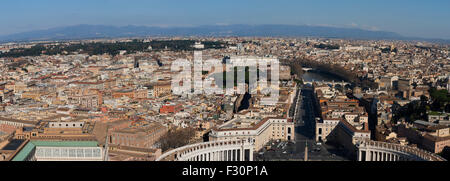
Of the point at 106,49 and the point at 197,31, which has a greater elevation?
the point at 197,31

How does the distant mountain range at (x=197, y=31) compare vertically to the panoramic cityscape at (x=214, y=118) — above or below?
above

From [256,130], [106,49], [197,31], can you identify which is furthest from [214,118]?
[197,31]

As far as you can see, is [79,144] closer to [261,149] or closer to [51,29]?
[261,149]

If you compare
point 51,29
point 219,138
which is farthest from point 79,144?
point 51,29

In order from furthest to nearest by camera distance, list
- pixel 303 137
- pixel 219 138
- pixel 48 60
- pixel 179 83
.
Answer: pixel 48 60
pixel 179 83
pixel 303 137
pixel 219 138

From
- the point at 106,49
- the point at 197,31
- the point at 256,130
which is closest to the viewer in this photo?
the point at 256,130

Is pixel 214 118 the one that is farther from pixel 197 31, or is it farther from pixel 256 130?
pixel 197 31

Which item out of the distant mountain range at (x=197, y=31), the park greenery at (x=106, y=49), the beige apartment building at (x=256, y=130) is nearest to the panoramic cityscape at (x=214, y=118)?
the beige apartment building at (x=256, y=130)

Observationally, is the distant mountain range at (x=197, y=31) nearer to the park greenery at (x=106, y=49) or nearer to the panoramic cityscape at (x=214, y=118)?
the park greenery at (x=106, y=49)

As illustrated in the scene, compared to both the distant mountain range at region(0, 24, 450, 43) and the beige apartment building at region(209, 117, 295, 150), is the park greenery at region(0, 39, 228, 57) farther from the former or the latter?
the distant mountain range at region(0, 24, 450, 43)

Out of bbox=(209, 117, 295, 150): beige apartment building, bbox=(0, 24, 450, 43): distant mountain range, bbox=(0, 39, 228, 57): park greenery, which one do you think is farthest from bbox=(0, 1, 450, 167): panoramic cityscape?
bbox=(0, 24, 450, 43): distant mountain range
